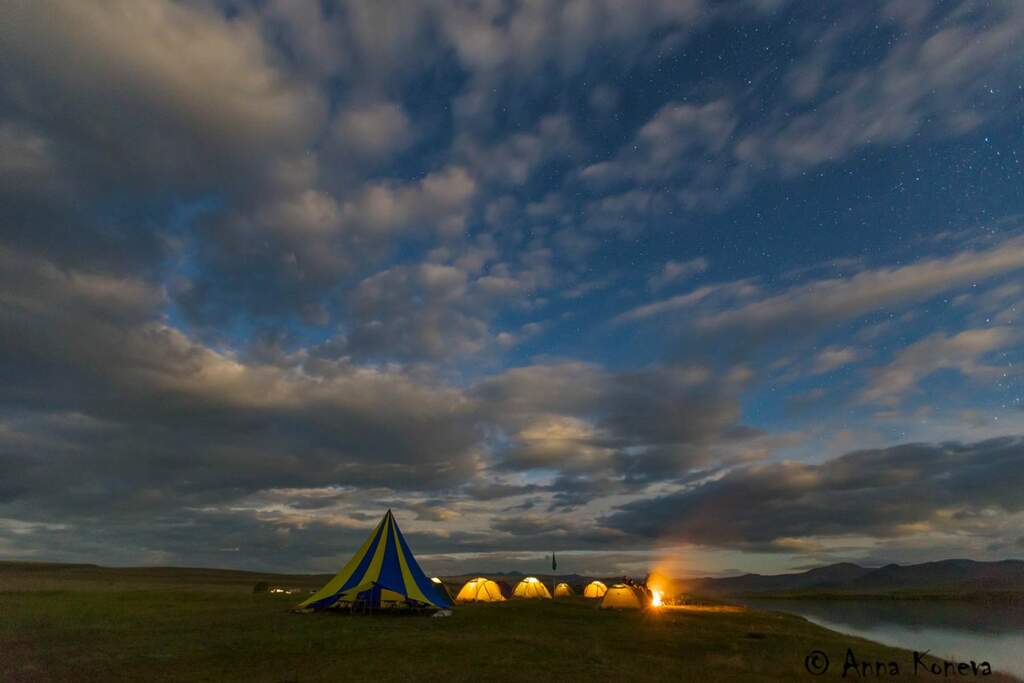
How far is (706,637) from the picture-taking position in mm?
29000

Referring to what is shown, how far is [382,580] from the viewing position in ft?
114

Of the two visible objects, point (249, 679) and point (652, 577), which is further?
point (652, 577)

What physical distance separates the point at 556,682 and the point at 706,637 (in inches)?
614

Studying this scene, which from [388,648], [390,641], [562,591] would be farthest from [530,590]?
[388,648]

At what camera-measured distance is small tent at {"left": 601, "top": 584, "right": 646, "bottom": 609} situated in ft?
148

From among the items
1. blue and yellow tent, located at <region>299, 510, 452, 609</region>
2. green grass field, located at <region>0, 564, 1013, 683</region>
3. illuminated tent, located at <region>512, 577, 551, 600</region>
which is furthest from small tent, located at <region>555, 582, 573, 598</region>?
blue and yellow tent, located at <region>299, 510, 452, 609</region>

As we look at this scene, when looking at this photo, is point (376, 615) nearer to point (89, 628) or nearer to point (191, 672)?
point (89, 628)

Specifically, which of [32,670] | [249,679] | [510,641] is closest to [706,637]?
[510,641]

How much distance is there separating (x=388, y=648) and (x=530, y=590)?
136 feet

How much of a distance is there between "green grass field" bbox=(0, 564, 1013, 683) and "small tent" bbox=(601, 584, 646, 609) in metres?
9.29

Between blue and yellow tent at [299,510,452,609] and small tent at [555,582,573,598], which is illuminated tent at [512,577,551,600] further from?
blue and yellow tent at [299,510,452,609]

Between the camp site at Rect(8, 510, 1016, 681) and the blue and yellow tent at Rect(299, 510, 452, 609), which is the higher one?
the blue and yellow tent at Rect(299, 510, 452, 609)

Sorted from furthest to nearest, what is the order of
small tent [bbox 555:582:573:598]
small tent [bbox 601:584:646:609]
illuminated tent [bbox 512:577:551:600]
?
small tent [bbox 555:582:573:598], illuminated tent [bbox 512:577:551:600], small tent [bbox 601:584:646:609]

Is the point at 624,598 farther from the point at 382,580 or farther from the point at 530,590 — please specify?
the point at 382,580
